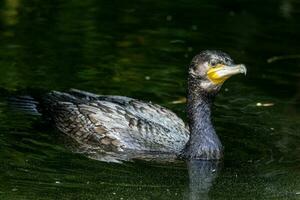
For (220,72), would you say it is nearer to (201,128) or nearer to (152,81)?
(201,128)

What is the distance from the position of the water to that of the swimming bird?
0.27 metres

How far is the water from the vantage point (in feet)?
34.1

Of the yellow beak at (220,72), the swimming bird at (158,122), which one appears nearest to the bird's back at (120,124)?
the swimming bird at (158,122)

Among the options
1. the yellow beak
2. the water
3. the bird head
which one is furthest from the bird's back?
the yellow beak

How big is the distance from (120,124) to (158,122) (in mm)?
408

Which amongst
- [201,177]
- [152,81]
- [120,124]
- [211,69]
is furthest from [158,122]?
[152,81]

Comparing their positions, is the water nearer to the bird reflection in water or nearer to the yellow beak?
the bird reflection in water

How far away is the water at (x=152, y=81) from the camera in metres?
10.4

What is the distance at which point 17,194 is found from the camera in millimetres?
→ 9789

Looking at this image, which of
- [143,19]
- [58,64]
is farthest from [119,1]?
[58,64]

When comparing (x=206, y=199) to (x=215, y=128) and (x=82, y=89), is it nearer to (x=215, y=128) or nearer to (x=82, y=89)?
(x=215, y=128)

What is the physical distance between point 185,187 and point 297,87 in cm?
431

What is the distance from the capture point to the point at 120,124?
11.9m

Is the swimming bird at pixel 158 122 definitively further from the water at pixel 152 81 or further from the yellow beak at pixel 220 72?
the water at pixel 152 81
